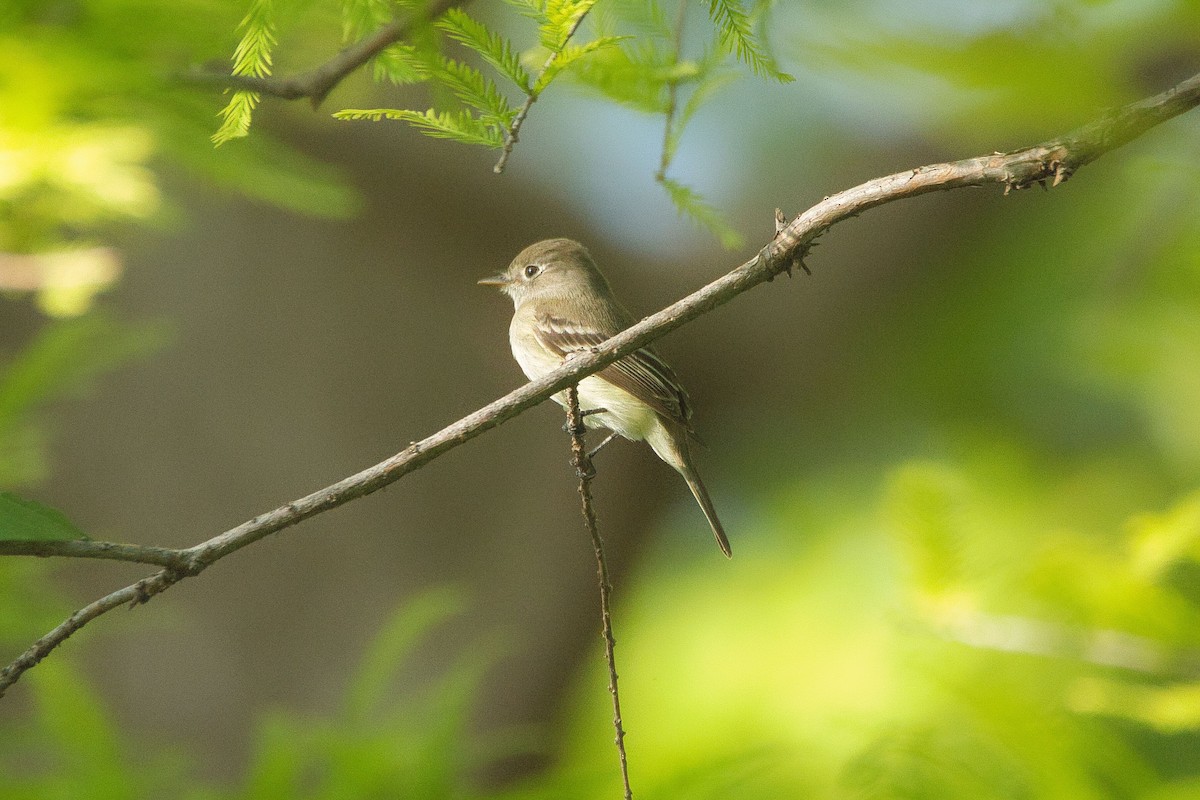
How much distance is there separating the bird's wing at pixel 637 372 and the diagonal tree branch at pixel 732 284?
5.40ft

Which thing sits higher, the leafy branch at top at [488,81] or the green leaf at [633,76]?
the green leaf at [633,76]

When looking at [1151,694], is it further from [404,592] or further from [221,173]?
[404,592]

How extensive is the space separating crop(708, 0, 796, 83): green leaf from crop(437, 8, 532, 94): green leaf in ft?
0.86

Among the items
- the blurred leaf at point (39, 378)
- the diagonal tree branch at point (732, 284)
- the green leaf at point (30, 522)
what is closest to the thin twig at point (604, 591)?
the diagonal tree branch at point (732, 284)

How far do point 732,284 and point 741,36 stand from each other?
32cm

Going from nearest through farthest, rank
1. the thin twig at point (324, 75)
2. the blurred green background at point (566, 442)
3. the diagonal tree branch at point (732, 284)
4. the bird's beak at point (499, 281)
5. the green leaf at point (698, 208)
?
the diagonal tree branch at point (732, 284) → the thin twig at point (324, 75) → the green leaf at point (698, 208) → the bird's beak at point (499, 281) → the blurred green background at point (566, 442)

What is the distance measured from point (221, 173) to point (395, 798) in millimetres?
1658

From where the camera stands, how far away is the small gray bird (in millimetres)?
3195

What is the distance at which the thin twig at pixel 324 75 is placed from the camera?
4.81 feet

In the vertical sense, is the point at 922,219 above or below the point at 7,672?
above

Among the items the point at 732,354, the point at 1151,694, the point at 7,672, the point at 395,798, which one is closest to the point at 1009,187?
the point at 7,672

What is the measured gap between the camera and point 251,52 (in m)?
1.36

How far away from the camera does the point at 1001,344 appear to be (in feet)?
20.2

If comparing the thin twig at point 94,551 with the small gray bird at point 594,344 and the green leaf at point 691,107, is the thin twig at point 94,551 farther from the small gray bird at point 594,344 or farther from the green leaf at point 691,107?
the small gray bird at point 594,344
